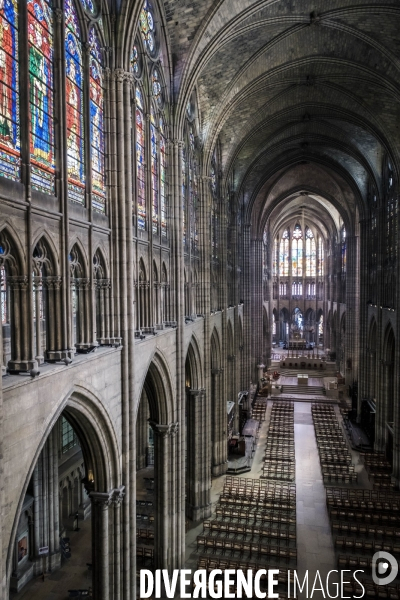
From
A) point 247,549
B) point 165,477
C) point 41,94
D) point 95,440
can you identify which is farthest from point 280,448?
point 41,94

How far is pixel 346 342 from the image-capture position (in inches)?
1859

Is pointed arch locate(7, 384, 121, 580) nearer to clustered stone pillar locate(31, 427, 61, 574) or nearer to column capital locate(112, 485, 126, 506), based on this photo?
column capital locate(112, 485, 126, 506)

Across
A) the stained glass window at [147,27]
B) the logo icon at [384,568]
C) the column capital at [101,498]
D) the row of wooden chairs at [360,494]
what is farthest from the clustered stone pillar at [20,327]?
the row of wooden chairs at [360,494]

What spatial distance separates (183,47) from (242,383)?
28213 mm

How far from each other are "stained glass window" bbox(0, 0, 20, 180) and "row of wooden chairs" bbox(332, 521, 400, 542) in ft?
66.3

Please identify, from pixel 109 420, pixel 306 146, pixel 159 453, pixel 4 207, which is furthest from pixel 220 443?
pixel 306 146

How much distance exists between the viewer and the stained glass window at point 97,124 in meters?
11.0

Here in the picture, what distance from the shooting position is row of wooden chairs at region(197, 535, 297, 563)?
18047 mm

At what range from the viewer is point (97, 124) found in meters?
11.3

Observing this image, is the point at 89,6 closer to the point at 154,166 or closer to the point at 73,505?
the point at 154,166

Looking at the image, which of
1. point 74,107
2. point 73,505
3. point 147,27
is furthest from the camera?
point 73,505

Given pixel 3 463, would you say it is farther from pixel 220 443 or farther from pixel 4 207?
pixel 220 443

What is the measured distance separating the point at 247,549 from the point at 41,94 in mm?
17770

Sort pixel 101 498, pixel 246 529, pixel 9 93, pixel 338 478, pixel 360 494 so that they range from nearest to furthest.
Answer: pixel 9 93, pixel 101 498, pixel 246 529, pixel 360 494, pixel 338 478
